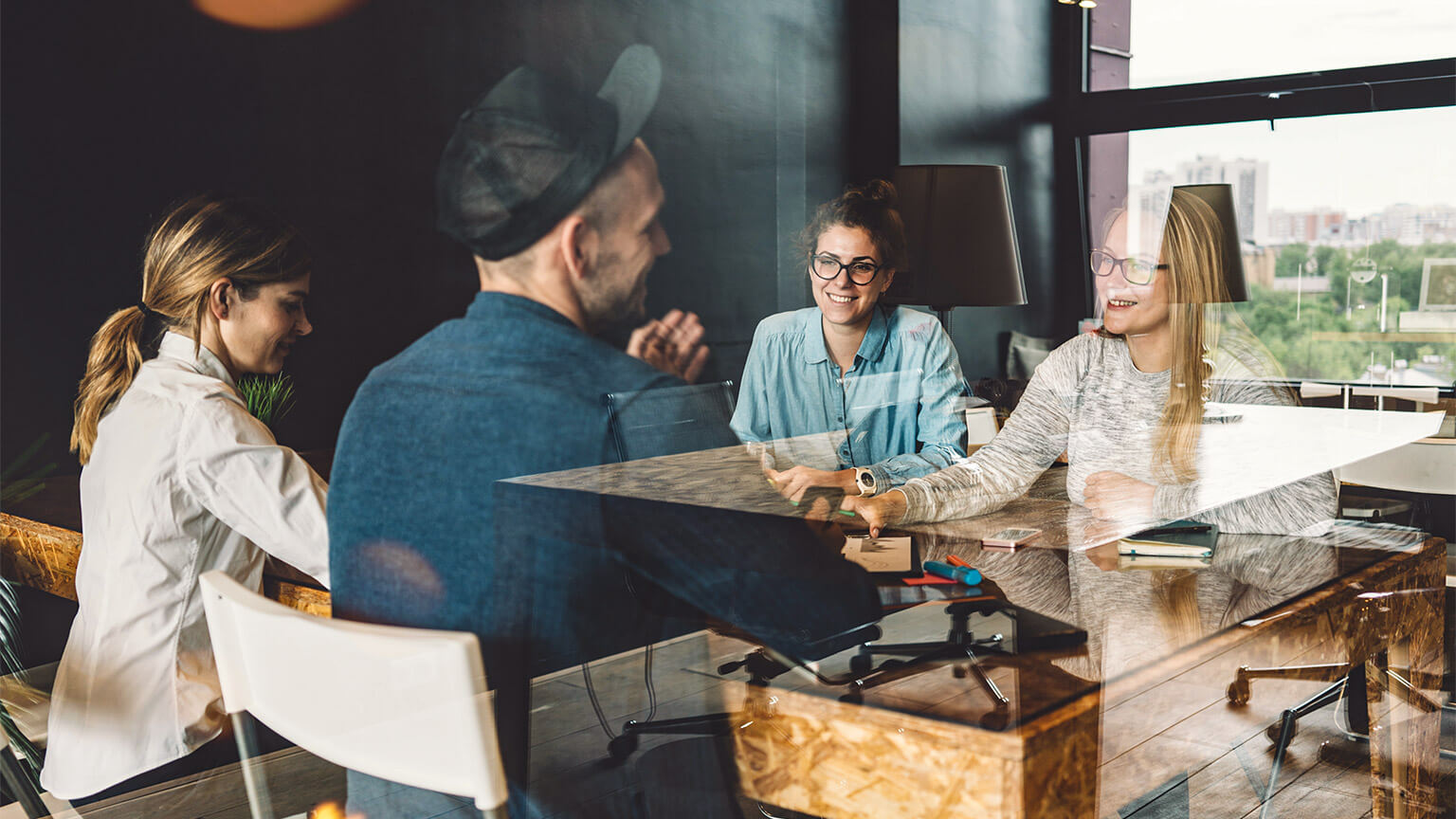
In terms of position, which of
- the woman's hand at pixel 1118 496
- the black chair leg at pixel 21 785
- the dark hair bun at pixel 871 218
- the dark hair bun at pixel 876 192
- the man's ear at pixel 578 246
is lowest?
the black chair leg at pixel 21 785

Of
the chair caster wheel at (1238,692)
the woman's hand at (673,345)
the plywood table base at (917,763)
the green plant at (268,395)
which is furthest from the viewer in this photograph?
the woman's hand at (673,345)

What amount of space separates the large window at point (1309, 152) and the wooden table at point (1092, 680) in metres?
0.27

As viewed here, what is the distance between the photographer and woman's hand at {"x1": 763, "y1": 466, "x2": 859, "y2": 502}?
5.15ft

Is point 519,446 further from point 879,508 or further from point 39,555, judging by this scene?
point 39,555

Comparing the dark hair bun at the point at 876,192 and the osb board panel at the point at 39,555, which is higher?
the dark hair bun at the point at 876,192

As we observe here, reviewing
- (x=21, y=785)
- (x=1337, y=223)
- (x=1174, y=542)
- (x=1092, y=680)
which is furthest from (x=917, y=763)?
(x=21, y=785)

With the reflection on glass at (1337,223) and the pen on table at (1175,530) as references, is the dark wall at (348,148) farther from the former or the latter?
the pen on table at (1175,530)

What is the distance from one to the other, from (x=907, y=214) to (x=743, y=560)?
66 centimetres

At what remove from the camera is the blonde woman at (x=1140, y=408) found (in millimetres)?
1345

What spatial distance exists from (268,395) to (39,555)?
42 centimetres

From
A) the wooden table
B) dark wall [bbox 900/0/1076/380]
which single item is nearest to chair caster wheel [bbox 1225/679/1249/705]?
the wooden table

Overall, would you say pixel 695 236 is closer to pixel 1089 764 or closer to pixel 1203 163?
pixel 1203 163

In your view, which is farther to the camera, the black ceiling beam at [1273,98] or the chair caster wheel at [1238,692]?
the black ceiling beam at [1273,98]

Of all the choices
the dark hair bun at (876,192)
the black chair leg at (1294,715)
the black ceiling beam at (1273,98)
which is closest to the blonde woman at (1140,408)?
the black ceiling beam at (1273,98)
